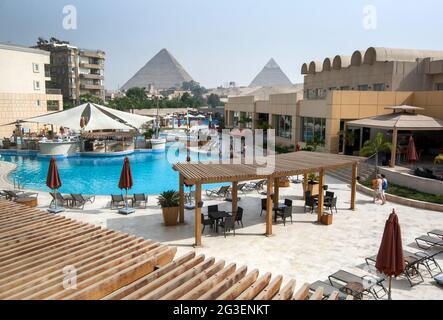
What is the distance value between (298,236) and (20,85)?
4280 centimetres

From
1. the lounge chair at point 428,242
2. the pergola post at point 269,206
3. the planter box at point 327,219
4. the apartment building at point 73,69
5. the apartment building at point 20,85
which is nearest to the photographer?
the lounge chair at point 428,242

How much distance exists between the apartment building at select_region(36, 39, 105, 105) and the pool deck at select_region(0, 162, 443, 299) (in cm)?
6908

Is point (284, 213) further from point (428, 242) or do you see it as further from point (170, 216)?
point (428, 242)

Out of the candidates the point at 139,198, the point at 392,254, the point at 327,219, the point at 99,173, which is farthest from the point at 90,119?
the point at 392,254

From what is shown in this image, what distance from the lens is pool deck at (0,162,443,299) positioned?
→ 34.0 feet

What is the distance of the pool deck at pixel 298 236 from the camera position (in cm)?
1035

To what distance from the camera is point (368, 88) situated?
110 feet

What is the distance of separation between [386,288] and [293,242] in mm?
3574

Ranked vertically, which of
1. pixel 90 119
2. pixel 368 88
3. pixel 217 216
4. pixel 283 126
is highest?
pixel 368 88

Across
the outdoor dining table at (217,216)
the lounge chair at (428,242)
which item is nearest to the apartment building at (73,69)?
the outdoor dining table at (217,216)

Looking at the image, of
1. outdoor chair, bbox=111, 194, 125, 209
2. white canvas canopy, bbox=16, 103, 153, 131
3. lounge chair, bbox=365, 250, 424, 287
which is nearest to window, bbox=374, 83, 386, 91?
white canvas canopy, bbox=16, 103, 153, 131

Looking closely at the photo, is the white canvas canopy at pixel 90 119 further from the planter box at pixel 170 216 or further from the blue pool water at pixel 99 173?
the planter box at pixel 170 216

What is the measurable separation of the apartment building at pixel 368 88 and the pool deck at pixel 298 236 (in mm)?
10437

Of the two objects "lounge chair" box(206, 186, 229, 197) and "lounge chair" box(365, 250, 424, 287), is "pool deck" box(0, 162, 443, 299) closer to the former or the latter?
"lounge chair" box(365, 250, 424, 287)
